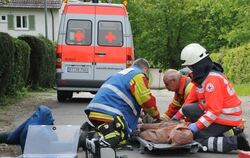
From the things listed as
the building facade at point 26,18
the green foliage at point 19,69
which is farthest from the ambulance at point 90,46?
the building facade at point 26,18

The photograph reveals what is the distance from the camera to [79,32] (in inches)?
591

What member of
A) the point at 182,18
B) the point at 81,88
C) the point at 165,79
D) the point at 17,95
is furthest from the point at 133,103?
the point at 182,18

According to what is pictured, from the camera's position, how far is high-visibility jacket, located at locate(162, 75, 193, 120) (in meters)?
8.13

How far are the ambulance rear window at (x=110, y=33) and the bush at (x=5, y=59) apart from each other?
7.90 feet

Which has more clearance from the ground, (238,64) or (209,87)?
(209,87)

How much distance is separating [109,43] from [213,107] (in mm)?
8056

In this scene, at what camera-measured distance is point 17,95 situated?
1620cm

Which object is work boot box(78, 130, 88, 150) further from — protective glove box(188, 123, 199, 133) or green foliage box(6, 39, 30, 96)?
green foliage box(6, 39, 30, 96)

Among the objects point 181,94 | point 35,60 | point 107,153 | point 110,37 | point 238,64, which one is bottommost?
point 238,64

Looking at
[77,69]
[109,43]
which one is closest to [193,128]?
[77,69]

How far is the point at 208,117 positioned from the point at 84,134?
1649 millimetres

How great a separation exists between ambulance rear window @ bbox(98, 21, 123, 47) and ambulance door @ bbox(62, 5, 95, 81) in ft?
0.79

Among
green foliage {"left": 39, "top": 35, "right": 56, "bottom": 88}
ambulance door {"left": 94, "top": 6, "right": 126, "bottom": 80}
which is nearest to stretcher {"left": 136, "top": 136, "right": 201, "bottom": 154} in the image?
ambulance door {"left": 94, "top": 6, "right": 126, "bottom": 80}

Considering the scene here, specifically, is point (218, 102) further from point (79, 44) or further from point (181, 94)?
point (79, 44)
